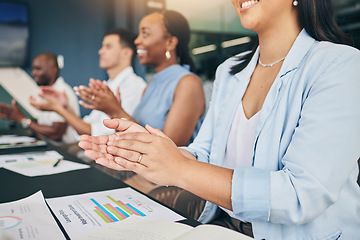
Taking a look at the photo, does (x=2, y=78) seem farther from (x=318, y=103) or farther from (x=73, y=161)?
(x=318, y=103)

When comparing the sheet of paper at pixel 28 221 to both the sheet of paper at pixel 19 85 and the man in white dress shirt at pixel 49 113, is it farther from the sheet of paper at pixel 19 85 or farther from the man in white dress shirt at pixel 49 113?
the sheet of paper at pixel 19 85

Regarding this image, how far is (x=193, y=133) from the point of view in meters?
1.81

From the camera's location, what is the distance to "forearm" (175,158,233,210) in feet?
2.30

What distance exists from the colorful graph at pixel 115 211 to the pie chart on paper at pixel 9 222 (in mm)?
171

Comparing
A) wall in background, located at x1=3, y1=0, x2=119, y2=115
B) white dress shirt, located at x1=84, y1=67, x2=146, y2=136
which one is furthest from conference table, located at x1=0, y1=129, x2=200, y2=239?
wall in background, located at x1=3, y1=0, x2=119, y2=115

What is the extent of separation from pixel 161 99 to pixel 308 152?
4.18ft

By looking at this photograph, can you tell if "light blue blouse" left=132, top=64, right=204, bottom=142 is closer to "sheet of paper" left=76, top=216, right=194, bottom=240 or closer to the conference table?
the conference table

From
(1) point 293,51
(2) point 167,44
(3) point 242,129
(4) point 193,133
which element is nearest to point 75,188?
(3) point 242,129

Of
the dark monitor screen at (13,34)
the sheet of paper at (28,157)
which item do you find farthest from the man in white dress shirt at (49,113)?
the sheet of paper at (28,157)

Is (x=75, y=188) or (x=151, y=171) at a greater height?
(x=151, y=171)

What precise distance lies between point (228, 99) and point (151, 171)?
0.56 meters

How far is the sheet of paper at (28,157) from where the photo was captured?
1.36m

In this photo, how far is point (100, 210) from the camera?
2.48ft

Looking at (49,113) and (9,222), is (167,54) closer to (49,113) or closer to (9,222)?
(9,222)
